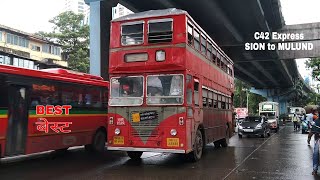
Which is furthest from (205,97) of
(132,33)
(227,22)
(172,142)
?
→ (227,22)

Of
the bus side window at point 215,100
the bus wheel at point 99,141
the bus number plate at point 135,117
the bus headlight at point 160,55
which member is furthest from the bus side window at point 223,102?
the bus number plate at point 135,117

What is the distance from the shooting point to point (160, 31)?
10.5 meters

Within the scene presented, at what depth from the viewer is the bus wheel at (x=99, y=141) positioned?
13664 millimetres

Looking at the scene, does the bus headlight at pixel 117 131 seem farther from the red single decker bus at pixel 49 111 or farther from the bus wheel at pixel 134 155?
the red single decker bus at pixel 49 111

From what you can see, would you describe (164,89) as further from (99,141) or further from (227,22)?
(227,22)

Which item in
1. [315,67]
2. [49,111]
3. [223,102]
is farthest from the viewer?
[315,67]

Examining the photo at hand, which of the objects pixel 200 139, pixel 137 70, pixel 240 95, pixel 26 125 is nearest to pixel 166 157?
pixel 200 139

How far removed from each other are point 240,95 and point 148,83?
7880cm

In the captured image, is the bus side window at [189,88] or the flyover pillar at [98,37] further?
the flyover pillar at [98,37]

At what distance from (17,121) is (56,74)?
2288mm

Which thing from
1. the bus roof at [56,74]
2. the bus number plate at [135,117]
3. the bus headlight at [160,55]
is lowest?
the bus number plate at [135,117]

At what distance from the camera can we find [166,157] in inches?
500

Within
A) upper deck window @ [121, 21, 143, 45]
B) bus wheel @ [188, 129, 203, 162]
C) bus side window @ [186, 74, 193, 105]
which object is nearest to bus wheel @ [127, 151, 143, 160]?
bus wheel @ [188, 129, 203, 162]

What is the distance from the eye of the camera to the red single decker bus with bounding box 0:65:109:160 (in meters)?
9.81
